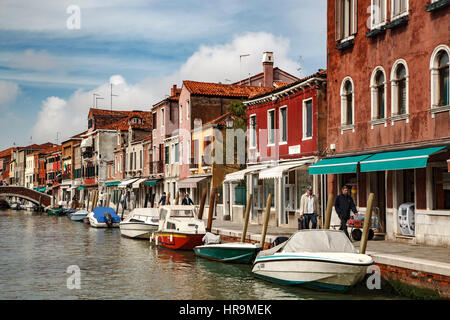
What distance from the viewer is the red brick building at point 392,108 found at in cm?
1616

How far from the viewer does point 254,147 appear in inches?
1179

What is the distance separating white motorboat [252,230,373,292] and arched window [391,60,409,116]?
18.8 ft

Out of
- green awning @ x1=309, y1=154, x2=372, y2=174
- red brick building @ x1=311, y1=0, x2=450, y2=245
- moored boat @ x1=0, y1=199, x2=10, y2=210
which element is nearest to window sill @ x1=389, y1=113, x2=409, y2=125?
red brick building @ x1=311, y1=0, x2=450, y2=245

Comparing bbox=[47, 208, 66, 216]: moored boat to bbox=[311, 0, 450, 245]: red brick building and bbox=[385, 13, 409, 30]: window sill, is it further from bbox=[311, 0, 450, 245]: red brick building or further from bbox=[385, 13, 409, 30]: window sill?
bbox=[385, 13, 409, 30]: window sill

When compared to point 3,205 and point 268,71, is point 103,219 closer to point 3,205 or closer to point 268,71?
point 268,71

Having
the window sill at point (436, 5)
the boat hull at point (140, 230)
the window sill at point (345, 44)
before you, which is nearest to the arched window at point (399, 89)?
the window sill at point (436, 5)

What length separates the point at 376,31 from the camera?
18906mm

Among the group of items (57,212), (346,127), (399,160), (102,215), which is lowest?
(57,212)

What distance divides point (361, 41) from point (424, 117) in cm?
450

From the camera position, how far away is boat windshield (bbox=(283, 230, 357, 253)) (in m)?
13.8

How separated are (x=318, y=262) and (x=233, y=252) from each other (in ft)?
19.2

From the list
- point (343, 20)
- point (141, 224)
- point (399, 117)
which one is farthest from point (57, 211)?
point (399, 117)
